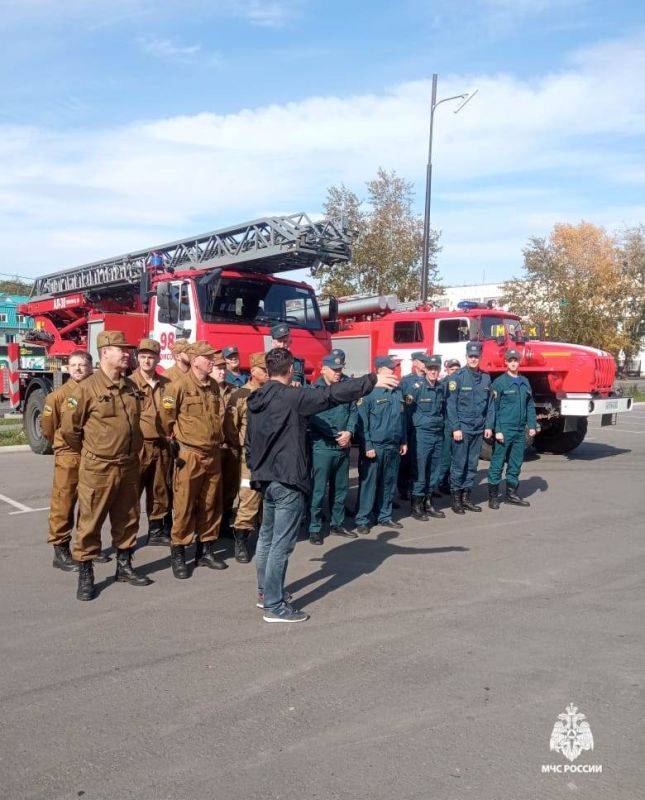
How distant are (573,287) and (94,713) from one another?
27155 millimetres

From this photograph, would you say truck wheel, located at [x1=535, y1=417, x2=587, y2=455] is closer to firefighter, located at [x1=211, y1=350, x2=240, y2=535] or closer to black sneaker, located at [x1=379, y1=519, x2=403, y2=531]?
black sneaker, located at [x1=379, y1=519, x2=403, y2=531]

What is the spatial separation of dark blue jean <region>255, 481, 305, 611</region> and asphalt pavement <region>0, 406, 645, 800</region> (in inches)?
8.8

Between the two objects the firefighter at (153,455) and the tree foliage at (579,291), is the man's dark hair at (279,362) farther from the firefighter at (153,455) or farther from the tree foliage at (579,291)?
the tree foliage at (579,291)

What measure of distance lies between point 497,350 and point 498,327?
41 centimetres

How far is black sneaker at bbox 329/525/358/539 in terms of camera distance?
6676mm

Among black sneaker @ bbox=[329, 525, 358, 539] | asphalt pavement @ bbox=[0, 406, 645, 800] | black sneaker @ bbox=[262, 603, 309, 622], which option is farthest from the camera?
black sneaker @ bbox=[329, 525, 358, 539]

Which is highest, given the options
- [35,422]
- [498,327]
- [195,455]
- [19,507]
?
[498,327]

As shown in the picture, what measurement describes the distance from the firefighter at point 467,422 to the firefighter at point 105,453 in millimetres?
3844

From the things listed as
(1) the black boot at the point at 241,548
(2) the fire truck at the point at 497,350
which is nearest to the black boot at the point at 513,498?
(2) the fire truck at the point at 497,350

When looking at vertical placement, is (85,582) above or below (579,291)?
below

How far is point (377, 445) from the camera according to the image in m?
6.89

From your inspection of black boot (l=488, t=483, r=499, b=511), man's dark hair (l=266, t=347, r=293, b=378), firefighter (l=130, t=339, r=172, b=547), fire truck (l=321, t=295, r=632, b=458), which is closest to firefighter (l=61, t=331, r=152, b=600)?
firefighter (l=130, t=339, r=172, b=547)

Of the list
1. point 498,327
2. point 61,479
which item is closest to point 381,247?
point 498,327

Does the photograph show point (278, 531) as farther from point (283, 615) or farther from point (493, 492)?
point (493, 492)
